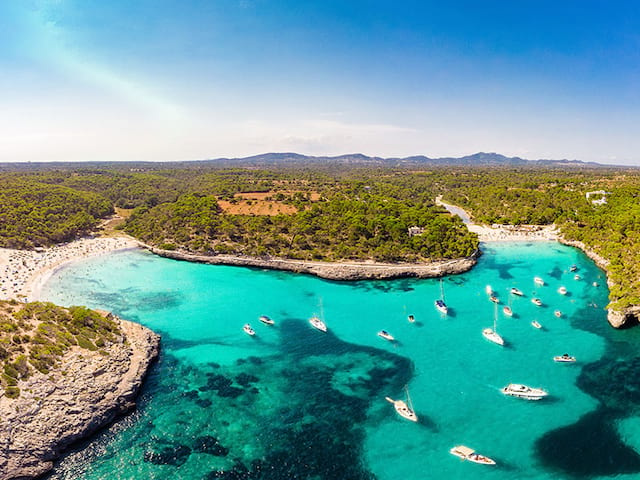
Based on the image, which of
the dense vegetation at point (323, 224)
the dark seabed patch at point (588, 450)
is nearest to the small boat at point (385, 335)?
the dark seabed patch at point (588, 450)

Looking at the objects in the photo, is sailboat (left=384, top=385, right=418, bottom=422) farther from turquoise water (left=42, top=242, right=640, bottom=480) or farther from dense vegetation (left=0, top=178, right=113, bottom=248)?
dense vegetation (left=0, top=178, right=113, bottom=248)

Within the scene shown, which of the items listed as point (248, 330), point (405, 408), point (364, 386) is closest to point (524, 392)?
point (405, 408)

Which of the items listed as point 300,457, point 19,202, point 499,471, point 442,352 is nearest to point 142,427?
point 300,457

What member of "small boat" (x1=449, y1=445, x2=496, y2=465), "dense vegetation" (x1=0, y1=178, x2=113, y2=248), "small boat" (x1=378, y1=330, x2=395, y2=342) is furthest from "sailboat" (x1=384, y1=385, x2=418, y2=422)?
"dense vegetation" (x1=0, y1=178, x2=113, y2=248)

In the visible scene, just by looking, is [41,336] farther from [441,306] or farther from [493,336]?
[493,336]

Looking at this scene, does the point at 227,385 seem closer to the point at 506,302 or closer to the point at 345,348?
the point at 345,348
